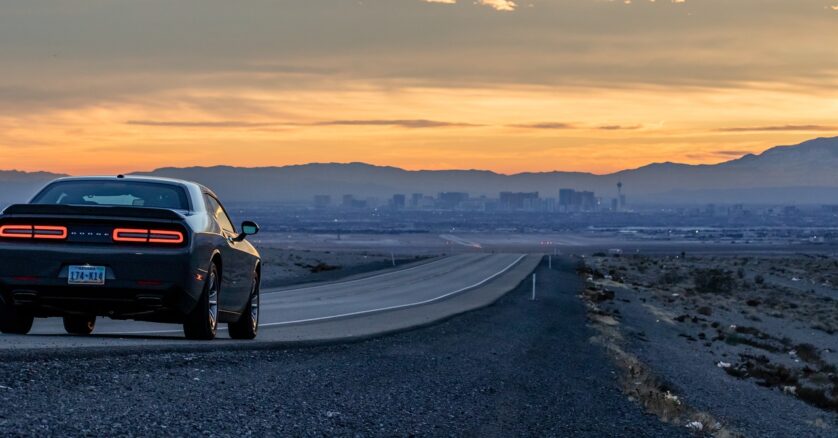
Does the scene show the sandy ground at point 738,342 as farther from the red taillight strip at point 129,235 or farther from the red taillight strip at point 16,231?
the red taillight strip at point 16,231

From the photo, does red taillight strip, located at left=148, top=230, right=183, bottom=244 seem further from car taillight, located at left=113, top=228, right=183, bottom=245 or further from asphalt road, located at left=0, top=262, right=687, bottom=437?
asphalt road, located at left=0, top=262, right=687, bottom=437

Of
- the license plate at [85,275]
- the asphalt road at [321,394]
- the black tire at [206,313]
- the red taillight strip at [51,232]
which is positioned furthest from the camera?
the black tire at [206,313]

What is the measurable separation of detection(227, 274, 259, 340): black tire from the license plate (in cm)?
305

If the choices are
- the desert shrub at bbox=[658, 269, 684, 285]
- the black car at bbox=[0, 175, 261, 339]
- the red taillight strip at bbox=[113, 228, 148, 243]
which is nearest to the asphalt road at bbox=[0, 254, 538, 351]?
the black car at bbox=[0, 175, 261, 339]

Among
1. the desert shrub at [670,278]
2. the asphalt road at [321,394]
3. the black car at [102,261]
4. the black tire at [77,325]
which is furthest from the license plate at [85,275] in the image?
the desert shrub at [670,278]

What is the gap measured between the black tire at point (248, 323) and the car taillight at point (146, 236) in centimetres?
280

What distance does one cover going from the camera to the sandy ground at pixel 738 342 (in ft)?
64.1

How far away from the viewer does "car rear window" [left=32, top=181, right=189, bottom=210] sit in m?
12.3

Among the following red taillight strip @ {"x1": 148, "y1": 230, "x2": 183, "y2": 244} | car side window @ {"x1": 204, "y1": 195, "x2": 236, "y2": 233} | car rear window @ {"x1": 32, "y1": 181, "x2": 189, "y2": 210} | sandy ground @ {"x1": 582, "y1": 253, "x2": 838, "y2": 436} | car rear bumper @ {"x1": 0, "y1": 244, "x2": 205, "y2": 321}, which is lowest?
sandy ground @ {"x1": 582, "y1": 253, "x2": 838, "y2": 436}

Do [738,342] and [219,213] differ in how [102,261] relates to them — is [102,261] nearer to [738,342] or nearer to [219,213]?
[219,213]

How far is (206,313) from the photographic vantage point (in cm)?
1236

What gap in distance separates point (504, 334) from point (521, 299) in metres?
14.2

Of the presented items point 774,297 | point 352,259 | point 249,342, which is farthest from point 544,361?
point 352,259

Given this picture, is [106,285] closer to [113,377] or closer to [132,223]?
[132,223]
